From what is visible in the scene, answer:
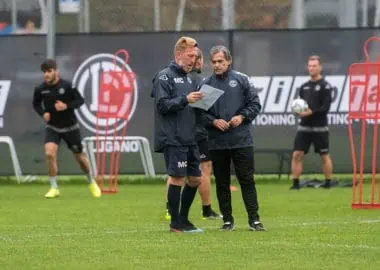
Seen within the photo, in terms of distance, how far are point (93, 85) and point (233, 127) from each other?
10.3 meters

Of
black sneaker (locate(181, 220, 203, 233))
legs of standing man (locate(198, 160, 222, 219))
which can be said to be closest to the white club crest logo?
legs of standing man (locate(198, 160, 222, 219))

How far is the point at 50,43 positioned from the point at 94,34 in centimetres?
83

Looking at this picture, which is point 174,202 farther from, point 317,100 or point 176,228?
point 317,100

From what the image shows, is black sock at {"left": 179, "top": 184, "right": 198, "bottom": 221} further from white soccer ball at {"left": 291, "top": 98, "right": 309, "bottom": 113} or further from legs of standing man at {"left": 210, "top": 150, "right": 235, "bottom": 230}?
white soccer ball at {"left": 291, "top": 98, "right": 309, "bottom": 113}

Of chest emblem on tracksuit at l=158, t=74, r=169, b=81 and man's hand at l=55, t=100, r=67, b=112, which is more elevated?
chest emblem on tracksuit at l=158, t=74, r=169, b=81

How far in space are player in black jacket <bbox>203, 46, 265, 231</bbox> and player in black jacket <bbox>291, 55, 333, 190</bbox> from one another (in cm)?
763

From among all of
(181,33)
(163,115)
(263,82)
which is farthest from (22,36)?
(163,115)

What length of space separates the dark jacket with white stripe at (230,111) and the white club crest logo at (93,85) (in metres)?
9.77

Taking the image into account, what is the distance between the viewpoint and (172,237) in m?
13.1

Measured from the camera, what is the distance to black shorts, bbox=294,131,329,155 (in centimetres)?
2175

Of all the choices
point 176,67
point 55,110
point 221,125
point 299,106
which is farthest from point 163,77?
point 299,106

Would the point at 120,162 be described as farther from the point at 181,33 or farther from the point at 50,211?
the point at 50,211

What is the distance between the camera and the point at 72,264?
1080 cm

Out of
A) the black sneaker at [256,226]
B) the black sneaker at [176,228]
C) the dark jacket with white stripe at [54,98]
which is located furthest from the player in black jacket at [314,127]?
the black sneaker at [176,228]
